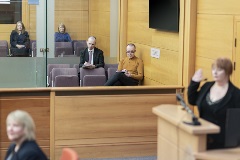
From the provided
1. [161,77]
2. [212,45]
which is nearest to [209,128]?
[212,45]

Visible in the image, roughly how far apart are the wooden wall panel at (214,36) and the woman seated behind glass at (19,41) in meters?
3.67

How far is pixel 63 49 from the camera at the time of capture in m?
11.7

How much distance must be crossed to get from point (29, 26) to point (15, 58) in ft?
2.31

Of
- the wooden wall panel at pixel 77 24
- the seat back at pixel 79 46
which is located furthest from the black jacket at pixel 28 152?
the wooden wall panel at pixel 77 24

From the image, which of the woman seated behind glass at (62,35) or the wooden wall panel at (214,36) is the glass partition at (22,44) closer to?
the woman seated behind glass at (62,35)

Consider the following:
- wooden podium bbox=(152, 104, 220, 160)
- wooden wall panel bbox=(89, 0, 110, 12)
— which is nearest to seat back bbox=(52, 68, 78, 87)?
wooden wall panel bbox=(89, 0, 110, 12)

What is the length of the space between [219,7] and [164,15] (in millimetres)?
2027

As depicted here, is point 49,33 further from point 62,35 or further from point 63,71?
point 63,71

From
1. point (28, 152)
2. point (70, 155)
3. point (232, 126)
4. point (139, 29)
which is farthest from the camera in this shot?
point (139, 29)

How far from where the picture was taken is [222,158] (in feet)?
15.1

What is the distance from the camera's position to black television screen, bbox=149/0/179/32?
368 inches

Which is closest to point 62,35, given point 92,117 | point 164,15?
point 164,15

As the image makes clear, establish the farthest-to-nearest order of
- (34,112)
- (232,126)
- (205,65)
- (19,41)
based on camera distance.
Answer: (19,41)
(205,65)
(34,112)
(232,126)

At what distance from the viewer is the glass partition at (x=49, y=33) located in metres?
10.7
